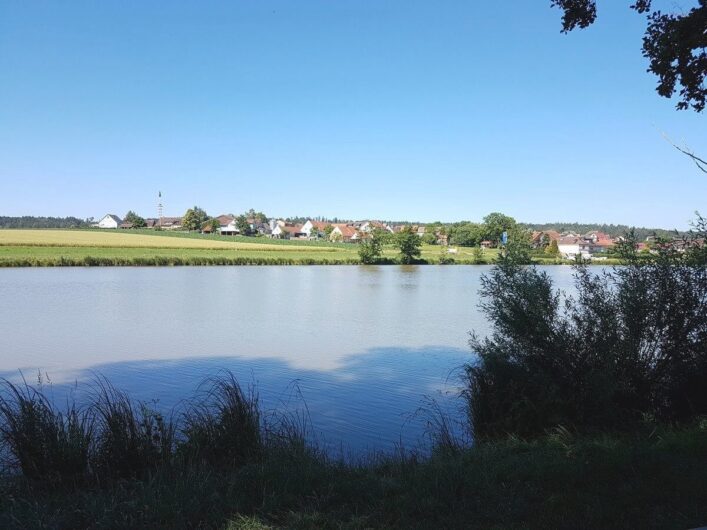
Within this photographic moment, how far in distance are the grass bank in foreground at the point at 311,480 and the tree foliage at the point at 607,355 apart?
0.79 m

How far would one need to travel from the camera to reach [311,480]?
16.8 feet

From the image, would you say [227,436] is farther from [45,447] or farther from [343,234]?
[343,234]

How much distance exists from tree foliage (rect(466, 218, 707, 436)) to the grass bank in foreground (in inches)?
31.1

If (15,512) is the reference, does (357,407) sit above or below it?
below

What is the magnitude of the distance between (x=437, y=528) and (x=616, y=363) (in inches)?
Result: 205

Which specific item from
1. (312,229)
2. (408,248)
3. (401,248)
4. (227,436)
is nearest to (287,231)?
(312,229)

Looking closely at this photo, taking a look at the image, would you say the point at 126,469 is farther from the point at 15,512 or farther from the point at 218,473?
the point at 15,512

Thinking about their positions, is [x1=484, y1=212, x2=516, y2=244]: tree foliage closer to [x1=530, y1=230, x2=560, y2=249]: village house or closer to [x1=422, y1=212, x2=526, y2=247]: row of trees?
[x1=422, y1=212, x2=526, y2=247]: row of trees

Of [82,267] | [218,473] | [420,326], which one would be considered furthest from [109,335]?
[82,267]

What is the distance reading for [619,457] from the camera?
545 centimetres

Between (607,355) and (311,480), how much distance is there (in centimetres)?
491

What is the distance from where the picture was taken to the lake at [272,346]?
10680 mm

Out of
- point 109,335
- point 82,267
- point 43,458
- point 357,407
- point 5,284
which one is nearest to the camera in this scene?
point 43,458

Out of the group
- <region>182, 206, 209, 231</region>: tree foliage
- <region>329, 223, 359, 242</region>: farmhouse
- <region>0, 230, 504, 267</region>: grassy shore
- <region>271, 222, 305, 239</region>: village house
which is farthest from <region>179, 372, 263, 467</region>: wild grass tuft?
<region>271, 222, 305, 239</region>: village house
